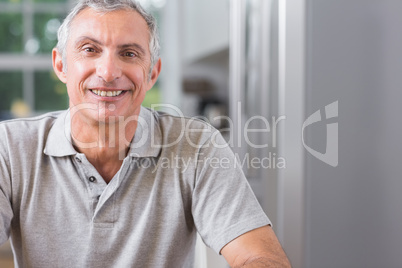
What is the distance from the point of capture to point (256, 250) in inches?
46.7

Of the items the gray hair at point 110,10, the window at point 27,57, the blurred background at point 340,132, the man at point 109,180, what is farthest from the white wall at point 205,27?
the man at point 109,180

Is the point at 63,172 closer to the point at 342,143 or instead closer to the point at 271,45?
the point at 342,143

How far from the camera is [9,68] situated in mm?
4738

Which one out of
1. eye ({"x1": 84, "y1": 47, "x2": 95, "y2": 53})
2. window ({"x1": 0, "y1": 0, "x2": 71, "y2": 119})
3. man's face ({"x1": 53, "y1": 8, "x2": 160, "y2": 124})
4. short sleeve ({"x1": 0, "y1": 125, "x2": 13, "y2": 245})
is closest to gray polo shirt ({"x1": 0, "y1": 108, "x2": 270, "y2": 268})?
short sleeve ({"x1": 0, "y1": 125, "x2": 13, "y2": 245})

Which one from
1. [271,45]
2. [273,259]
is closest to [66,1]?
[271,45]

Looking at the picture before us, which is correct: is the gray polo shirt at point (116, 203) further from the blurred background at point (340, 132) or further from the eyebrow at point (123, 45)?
the blurred background at point (340, 132)

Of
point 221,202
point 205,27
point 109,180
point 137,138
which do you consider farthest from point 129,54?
point 205,27

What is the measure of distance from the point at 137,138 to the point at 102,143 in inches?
3.9

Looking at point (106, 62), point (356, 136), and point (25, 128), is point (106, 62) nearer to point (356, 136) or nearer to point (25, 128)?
point (25, 128)

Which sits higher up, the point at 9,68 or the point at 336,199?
the point at 9,68

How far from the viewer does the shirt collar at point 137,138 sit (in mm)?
1314

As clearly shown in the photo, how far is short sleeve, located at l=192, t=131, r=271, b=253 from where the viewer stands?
48.7 inches

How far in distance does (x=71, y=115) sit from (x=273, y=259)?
0.63m

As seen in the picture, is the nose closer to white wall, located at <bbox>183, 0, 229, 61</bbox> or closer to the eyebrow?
the eyebrow
